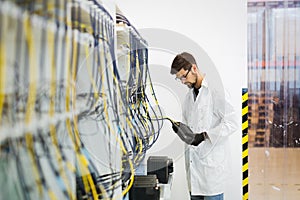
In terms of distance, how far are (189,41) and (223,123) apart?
0.87 metres

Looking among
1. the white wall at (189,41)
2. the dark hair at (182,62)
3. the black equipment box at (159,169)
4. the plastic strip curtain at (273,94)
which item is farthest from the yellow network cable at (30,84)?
the plastic strip curtain at (273,94)

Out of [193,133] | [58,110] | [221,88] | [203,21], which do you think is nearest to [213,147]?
[193,133]

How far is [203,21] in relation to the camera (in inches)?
126

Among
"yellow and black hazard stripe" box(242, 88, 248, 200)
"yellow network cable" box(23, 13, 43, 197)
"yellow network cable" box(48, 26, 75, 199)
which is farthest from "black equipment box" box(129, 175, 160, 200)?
"yellow and black hazard stripe" box(242, 88, 248, 200)

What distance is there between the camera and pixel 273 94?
12.0 feet

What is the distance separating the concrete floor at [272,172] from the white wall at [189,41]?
26.2 inches

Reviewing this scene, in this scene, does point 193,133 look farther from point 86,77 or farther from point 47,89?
point 47,89

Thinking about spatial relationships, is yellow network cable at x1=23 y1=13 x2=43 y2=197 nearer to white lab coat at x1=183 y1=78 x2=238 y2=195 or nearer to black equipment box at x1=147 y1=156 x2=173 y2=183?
black equipment box at x1=147 y1=156 x2=173 y2=183

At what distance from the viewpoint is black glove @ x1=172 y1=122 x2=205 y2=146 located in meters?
2.73

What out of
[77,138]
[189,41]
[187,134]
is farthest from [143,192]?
[189,41]

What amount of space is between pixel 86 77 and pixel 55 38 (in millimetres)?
387

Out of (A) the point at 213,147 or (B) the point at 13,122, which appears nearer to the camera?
(B) the point at 13,122

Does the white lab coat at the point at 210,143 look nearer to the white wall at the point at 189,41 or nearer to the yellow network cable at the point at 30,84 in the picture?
the white wall at the point at 189,41

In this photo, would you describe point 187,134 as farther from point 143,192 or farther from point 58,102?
point 58,102
